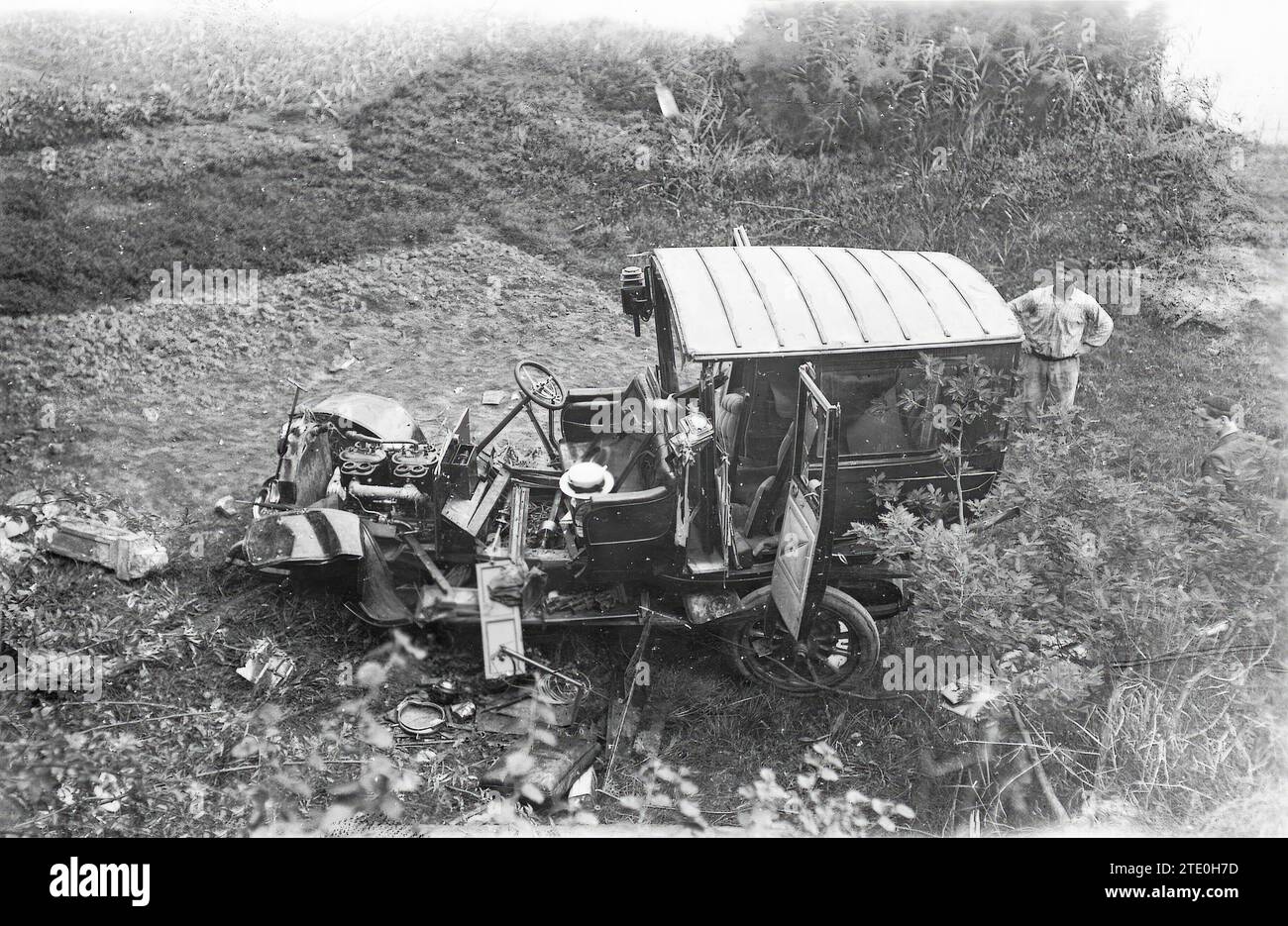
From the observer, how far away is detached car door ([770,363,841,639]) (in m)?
4.31

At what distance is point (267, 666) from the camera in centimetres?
522

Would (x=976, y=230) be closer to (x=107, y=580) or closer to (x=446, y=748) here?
(x=446, y=748)

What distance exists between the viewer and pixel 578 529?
5.19 metres

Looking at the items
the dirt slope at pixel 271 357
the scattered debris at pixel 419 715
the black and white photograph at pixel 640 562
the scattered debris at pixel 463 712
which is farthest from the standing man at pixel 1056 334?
the scattered debris at pixel 419 715

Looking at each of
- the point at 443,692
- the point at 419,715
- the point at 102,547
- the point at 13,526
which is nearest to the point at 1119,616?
the point at 443,692

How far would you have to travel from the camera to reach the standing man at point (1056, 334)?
7.16 metres

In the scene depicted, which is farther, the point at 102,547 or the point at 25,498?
the point at 25,498

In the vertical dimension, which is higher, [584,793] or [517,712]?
[517,712]

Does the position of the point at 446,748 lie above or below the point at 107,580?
below

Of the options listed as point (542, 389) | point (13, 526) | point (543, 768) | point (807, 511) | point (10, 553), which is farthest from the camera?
point (542, 389)

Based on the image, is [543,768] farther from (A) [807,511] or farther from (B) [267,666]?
(A) [807,511]

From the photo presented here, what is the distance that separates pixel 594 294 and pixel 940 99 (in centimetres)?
475

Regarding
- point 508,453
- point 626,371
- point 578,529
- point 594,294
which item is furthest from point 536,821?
point 594,294

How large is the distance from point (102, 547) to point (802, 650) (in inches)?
169
